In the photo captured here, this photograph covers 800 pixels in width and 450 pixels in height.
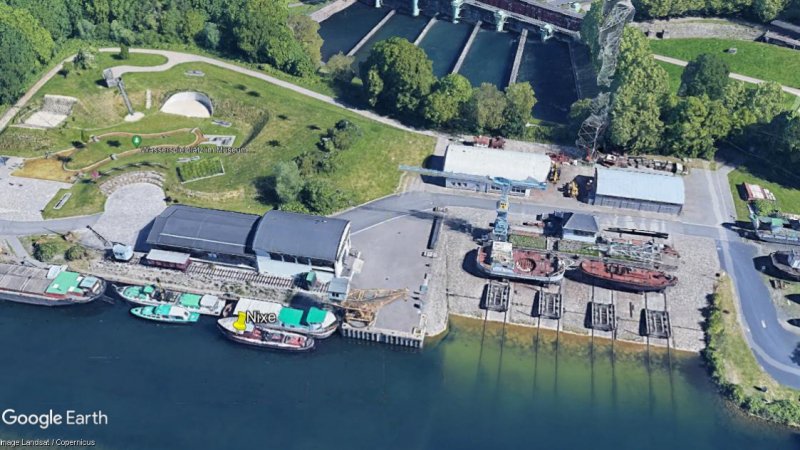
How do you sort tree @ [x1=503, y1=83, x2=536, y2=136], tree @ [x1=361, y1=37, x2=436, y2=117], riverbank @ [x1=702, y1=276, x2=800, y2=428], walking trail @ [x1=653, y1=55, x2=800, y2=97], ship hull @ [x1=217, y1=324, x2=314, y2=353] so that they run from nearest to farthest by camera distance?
1. riverbank @ [x1=702, y1=276, x2=800, y2=428]
2. ship hull @ [x1=217, y1=324, x2=314, y2=353]
3. tree @ [x1=503, y1=83, x2=536, y2=136]
4. tree @ [x1=361, y1=37, x2=436, y2=117]
5. walking trail @ [x1=653, y1=55, x2=800, y2=97]

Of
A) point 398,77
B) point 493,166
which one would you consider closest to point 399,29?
point 398,77

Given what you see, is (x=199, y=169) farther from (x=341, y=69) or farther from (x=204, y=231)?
(x=341, y=69)

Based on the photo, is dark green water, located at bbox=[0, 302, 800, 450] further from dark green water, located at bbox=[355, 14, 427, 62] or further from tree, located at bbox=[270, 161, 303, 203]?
dark green water, located at bbox=[355, 14, 427, 62]

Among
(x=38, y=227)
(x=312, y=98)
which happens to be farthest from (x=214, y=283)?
(x=312, y=98)

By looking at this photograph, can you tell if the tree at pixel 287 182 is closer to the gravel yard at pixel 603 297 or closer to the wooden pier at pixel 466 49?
the gravel yard at pixel 603 297

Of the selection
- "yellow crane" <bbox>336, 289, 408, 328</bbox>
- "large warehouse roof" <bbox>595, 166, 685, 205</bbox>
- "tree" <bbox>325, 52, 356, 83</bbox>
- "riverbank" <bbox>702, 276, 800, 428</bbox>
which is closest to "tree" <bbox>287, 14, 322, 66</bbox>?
"tree" <bbox>325, 52, 356, 83</bbox>

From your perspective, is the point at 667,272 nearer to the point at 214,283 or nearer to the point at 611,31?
the point at 611,31

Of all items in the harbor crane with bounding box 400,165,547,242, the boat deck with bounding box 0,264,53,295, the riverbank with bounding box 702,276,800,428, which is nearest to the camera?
the riverbank with bounding box 702,276,800,428
